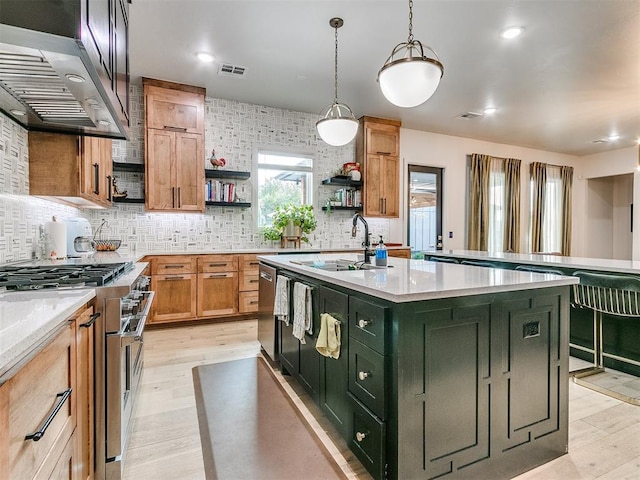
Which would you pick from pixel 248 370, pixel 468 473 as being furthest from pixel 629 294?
pixel 248 370

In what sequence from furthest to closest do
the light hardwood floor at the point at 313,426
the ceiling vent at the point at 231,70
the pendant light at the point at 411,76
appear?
the ceiling vent at the point at 231,70, the pendant light at the point at 411,76, the light hardwood floor at the point at 313,426

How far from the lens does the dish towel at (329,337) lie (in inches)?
73.1

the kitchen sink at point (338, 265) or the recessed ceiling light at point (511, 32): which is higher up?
the recessed ceiling light at point (511, 32)

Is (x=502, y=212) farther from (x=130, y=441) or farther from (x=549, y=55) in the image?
(x=130, y=441)

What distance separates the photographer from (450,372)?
5.06 feet

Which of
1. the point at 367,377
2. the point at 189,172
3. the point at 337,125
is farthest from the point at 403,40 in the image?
the point at 367,377

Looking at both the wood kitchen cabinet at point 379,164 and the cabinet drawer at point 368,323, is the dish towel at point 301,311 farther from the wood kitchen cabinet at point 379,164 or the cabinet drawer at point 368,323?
the wood kitchen cabinet at point 379,164

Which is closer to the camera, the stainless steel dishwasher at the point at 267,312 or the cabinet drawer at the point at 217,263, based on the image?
the stainless steel dishwasher at the point at 267,312

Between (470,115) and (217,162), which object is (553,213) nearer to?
(470,115)

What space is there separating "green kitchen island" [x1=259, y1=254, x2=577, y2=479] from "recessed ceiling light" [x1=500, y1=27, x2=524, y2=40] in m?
2.58

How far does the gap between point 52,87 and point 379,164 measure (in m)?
4.64

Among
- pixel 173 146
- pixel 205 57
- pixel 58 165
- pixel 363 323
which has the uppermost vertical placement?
pixel 205 57

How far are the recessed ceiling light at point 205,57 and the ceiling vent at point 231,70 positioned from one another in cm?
15

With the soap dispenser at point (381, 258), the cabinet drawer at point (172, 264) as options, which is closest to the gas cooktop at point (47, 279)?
the soap dispenser at point (381, 258)
